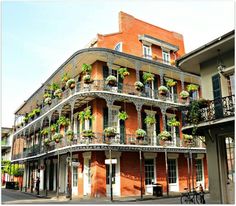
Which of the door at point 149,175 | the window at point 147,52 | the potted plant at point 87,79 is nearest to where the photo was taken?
the potted plant at point 87,79

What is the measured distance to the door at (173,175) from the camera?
20672mm

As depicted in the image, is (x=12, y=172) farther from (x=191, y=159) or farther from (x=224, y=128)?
(x=224, y=128)

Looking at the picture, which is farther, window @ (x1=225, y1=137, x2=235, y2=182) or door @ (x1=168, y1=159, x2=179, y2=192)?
door @ (x1=168, y1=159, x2=179, y2=192)

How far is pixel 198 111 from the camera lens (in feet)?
35.5

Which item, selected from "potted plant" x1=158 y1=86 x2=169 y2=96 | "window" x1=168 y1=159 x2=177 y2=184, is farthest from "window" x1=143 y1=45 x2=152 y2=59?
"window" x1=168 y1=159 x2=177 y2=184

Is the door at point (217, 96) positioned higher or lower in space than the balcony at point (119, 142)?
higher

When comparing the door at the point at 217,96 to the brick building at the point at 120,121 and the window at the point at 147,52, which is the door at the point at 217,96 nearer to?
the brick building at the point at 120,121

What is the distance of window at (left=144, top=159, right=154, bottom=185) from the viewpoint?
1956 cm

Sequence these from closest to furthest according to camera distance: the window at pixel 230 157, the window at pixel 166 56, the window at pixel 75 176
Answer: the window at pixel 230 157, the window at pixel 75 176, the window at pixel 166 56

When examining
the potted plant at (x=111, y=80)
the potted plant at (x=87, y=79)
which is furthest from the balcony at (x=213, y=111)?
the potted plant at (x=87, y=79)

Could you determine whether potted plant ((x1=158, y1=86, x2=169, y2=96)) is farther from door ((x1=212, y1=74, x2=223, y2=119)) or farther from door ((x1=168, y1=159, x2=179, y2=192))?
door ((x1=212, y1=74, x2=223, y2=119))

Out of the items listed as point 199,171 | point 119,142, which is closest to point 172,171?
point 199,171

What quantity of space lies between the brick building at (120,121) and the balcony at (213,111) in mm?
5720

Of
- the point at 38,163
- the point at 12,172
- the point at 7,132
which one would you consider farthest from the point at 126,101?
the point at 7,132
